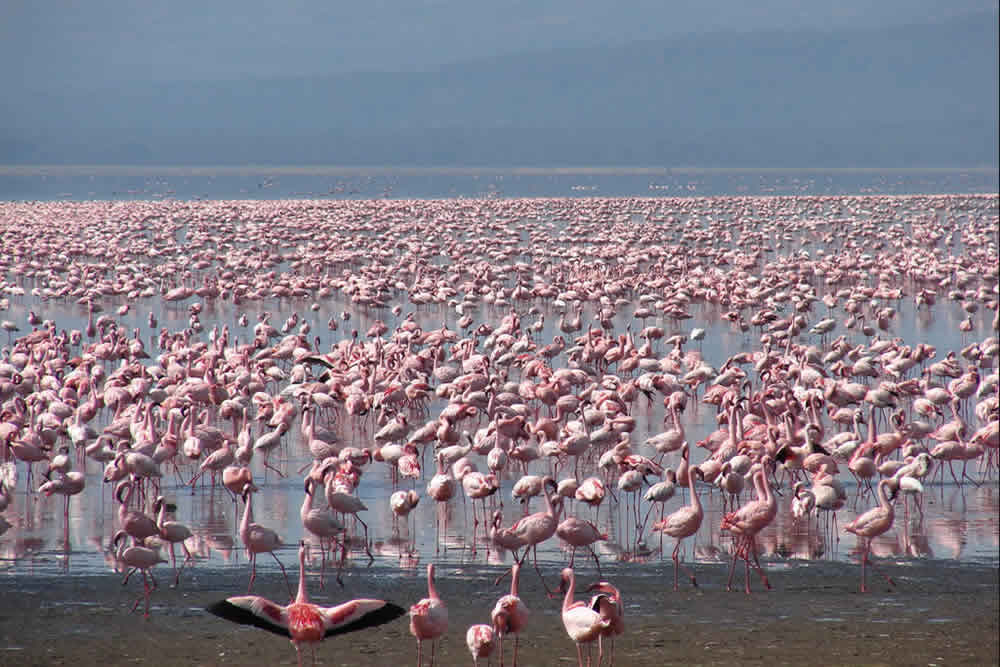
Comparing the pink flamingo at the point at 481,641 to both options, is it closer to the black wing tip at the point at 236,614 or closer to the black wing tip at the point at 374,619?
Answer: the black wing tip at the point at 374,619

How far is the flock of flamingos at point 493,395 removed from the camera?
7.51m

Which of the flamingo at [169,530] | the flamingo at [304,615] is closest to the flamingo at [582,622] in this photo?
the flamingo at [304,615]

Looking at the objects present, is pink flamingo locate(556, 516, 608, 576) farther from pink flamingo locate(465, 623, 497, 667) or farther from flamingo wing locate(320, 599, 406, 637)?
flamingo wing locate(320, 599, 406, 637)

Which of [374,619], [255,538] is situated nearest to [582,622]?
[374,619]

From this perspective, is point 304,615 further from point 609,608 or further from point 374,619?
point 609,608

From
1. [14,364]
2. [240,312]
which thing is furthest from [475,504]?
[240,312]

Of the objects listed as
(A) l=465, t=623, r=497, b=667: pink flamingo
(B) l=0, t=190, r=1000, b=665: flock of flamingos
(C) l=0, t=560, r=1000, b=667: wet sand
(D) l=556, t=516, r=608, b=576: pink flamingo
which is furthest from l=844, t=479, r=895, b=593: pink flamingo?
(A) l=465, t=623, r=497, b=667: pink flamingo

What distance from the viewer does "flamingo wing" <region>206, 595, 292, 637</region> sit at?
190 inches

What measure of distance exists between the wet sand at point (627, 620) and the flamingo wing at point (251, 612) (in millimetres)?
899

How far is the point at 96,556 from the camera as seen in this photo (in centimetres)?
767

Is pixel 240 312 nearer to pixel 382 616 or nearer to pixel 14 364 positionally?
pixel 14 364

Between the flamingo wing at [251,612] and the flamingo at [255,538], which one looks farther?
the flamingo at [255,538]

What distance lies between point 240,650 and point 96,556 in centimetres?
192

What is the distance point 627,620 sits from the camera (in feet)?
21.1
